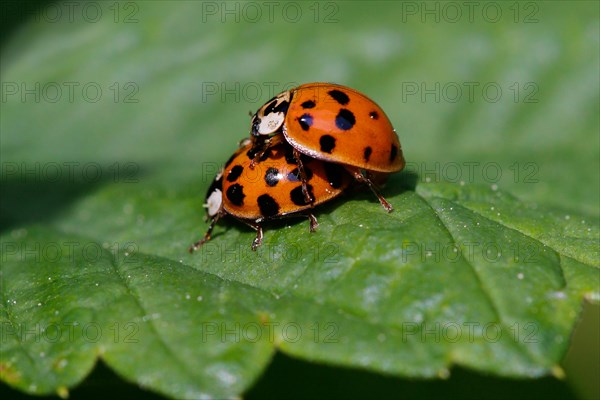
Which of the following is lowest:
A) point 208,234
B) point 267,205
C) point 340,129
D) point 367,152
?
point 208,234

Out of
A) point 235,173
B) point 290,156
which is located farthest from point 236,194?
point 290,156

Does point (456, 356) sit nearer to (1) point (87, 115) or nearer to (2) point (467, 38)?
(2) point (467, 38)

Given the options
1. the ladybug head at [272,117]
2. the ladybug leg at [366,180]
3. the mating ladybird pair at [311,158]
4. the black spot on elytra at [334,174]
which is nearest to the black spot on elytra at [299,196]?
the mating ladybird pair at [311,158]

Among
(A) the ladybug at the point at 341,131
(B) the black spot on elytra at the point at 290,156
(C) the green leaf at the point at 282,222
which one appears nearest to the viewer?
(C) the green leaf at the point at 282,222

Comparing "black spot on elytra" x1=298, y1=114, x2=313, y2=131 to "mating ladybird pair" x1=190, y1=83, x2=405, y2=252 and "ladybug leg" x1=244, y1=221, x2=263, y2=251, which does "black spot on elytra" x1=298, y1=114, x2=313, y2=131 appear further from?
"ladybug leg" x1=244, y1=221, x2=263, y2=251

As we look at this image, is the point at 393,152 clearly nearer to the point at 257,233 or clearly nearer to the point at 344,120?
the point at 344,120

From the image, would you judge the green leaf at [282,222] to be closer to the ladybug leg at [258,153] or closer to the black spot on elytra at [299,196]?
the black spot on elytra at [299,196]
